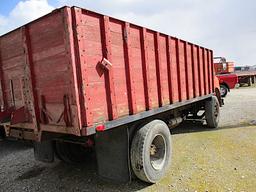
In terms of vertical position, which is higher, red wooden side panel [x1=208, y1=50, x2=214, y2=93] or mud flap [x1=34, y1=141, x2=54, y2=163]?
red wooden side panel [x1=208, y1=50, x2=214, y2=93]

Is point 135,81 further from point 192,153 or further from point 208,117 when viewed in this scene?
point 208,117

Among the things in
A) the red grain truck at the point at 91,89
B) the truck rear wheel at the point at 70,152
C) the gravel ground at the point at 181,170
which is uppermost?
the red grain truck at the point at 91,89

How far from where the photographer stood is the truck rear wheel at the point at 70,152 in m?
4.95

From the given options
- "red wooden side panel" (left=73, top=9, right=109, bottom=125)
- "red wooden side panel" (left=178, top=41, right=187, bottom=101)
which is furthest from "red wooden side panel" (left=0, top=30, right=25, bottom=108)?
"red wooden side panel" (left=178, top=41, right=187, bottom=101)

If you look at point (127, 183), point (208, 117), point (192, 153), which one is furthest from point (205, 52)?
point (127, 183)

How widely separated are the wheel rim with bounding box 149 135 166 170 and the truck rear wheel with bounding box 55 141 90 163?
5.08 feet

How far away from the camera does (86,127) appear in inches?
118

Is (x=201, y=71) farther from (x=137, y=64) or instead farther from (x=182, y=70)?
(x=137, y=64)

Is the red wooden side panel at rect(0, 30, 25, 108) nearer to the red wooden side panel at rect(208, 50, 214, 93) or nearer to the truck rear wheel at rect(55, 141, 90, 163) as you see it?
the truck rear wheel at rect(55, 141, 90, 163)

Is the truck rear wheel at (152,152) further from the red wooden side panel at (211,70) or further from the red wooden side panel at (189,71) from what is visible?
the red wooden side panel at (211,70)

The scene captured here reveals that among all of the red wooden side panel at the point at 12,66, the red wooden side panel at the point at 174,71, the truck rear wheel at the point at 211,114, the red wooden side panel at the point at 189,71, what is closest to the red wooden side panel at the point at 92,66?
the red wooden side panel at the point at 12,66

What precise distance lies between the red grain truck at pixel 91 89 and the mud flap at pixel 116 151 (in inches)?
0.6

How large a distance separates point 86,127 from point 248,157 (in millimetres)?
3750

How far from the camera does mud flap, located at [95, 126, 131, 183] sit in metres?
3.89
